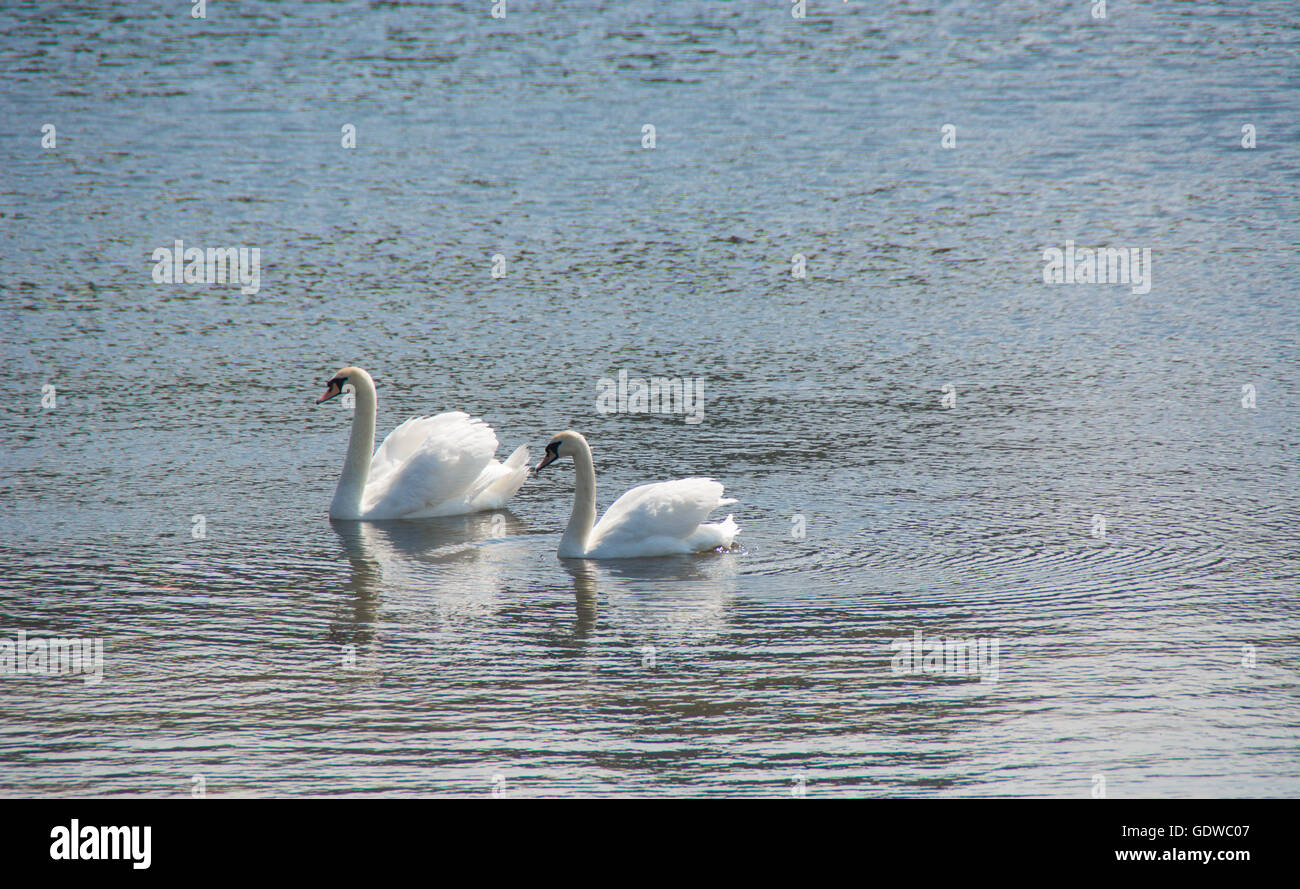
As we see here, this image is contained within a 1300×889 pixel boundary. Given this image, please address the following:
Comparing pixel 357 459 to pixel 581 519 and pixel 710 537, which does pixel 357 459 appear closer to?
pixel 581 519

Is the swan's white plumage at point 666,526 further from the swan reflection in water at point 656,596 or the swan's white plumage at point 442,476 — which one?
the swan's white plumage at point 442,476

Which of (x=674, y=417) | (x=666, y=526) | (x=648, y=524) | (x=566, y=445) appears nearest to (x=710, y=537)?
(x=666, y=526)

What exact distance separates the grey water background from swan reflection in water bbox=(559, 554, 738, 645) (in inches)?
2.1

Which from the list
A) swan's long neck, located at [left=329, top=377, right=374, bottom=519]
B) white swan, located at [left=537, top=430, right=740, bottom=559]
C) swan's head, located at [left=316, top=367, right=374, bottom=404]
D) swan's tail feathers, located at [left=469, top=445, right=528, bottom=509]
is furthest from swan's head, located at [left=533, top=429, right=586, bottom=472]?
swan's head, located at [left=316, top=367, right=374, bottom=404]

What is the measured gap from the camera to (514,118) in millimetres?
23109

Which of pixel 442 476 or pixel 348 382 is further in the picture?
pixel 348 382

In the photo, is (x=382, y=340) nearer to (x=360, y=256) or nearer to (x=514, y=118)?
(x=360, y=256)

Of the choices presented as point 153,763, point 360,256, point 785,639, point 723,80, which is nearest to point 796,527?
point 785,639

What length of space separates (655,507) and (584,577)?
0.68 metres

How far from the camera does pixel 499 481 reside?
11172 mm

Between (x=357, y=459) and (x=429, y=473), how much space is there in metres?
0.52

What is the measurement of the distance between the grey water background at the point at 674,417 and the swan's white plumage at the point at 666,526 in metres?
0.24

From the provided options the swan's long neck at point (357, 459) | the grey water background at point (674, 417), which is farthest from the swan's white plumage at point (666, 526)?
the swan's long neck at point (357, 459)

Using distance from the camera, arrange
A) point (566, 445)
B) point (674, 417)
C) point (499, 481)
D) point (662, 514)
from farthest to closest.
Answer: point (674, 417), point (499, 481), point (566, 445), point (662, 514)
